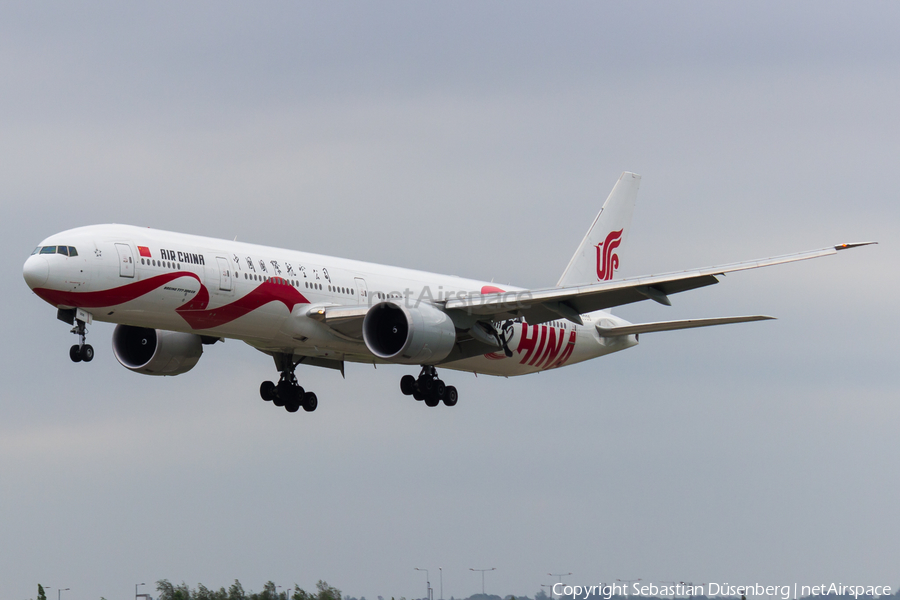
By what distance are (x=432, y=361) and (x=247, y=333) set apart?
6559 mm

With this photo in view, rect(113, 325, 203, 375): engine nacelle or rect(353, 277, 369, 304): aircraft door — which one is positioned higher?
rect(353, 277, 369, 304): aircraft door

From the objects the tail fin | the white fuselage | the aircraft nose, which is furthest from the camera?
the tail fin

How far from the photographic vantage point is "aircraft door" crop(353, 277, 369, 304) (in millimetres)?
45116

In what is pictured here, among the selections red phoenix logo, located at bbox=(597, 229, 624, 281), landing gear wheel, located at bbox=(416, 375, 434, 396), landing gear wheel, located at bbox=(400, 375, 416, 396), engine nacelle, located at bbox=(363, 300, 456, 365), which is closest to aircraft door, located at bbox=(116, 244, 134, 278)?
engine nacelle, located at bbox=(363, 300, 456, 365)

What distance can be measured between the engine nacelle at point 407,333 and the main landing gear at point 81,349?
9.61 metres

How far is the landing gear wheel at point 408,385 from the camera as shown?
47.6 metres

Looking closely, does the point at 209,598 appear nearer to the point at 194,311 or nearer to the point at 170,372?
the point at 170,372

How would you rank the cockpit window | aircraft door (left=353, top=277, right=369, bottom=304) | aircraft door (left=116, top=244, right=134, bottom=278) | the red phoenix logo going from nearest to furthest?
the cockpit window, aircraft door (left=116, top=244, right=134, bottom=278), aircraft door (left=353, top=277, right=369, bottom=304), the red phoenix logo

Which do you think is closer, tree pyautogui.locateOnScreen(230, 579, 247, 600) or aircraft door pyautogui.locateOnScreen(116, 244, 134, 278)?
aircraft door pyautogui.locateOnScreen(116, 244, 134, 278)

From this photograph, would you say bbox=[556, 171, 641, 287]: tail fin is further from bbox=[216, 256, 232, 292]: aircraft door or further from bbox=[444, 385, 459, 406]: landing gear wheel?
bbox=[216, 256, 232, 292]: aircraft door

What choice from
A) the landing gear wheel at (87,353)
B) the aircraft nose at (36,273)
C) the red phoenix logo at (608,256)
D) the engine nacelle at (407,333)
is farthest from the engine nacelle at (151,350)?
the red phoenix logo at (608,256)

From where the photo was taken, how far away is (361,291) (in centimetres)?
4528

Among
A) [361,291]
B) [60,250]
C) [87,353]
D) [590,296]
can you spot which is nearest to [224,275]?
[87,353]

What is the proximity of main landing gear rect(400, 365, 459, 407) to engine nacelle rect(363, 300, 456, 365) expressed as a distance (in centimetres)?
440
